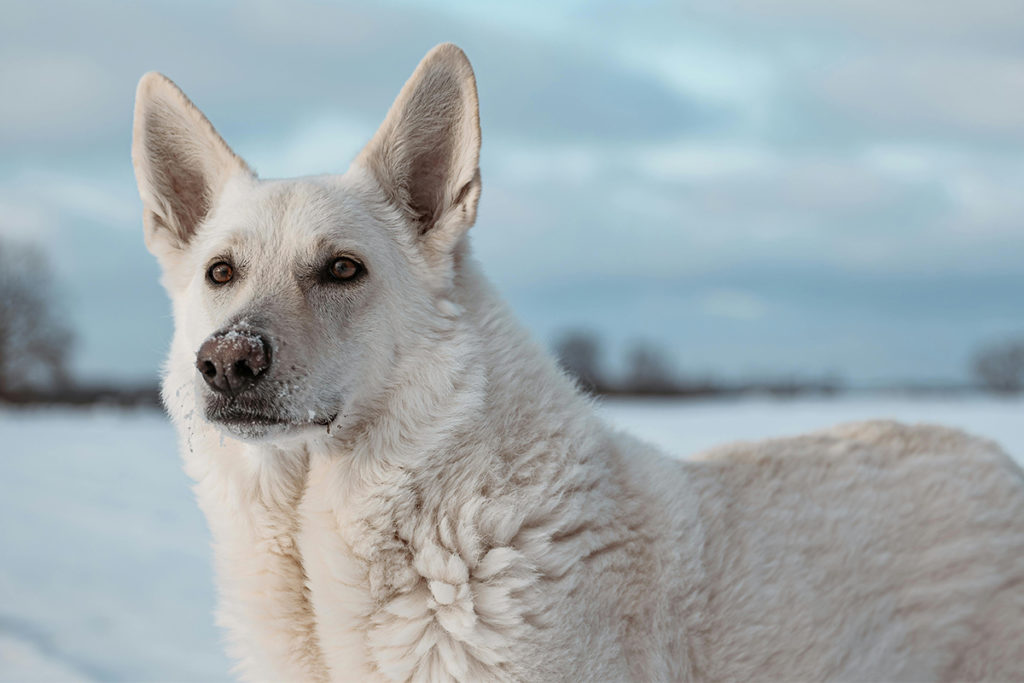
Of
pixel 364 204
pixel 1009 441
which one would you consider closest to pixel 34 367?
pixel 1009 441

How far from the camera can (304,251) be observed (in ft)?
10.7

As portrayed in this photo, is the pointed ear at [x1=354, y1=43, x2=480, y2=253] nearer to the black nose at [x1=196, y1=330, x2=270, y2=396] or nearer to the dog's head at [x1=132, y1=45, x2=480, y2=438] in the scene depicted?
the dog's head at [x1=132, y1=45, x2=480, y2=438]

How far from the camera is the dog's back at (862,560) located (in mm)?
3383

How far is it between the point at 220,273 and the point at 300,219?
1.28 ft

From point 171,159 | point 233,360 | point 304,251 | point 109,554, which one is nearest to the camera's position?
point 233,360

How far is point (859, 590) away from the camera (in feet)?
11.8

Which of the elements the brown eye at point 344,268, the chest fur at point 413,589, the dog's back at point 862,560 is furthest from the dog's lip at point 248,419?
the dog's back at point 862,560

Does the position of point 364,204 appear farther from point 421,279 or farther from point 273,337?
point 273,337

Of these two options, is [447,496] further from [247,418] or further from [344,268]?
[344,268]

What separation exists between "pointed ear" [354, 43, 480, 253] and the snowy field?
43.1 inches

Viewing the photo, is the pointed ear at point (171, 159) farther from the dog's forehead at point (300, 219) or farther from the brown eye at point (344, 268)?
the brown eye at point (344, 268)

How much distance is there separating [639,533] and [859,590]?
1.07 m

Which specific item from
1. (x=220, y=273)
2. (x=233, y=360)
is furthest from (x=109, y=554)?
(x=233, y=360)

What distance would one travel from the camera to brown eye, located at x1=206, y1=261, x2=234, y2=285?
3.35 m
